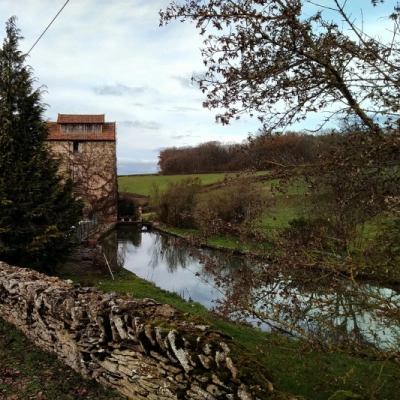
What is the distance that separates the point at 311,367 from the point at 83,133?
3182 cm

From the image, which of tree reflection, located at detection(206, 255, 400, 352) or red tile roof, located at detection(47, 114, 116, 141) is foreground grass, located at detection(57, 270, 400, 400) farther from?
red tile roof, located at detection(47, 114, 116, 141)

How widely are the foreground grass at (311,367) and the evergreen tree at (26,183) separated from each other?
181 cm

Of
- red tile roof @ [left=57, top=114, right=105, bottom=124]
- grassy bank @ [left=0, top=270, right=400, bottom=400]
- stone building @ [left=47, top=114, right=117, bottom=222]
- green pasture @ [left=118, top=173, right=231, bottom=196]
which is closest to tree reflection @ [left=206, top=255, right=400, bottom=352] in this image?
grassy bank @ [left=0, top=270, right=400, bottom=400]

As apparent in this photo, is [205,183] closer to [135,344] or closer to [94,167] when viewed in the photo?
[94,167]

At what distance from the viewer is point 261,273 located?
4.72 m

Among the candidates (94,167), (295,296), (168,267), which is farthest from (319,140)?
(94,167)

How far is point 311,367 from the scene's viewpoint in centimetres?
715

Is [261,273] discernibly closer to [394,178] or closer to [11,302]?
[394,178]

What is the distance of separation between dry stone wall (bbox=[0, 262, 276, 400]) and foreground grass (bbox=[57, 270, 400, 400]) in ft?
2.38

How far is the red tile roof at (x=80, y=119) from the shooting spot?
35.0 meters

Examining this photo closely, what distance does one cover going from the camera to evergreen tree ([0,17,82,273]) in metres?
11.8

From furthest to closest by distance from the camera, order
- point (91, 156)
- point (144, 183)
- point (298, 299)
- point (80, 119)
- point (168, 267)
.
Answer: point (144, 183), point (80, 119), point (91, 156), point (168, 267), point (298, 299)

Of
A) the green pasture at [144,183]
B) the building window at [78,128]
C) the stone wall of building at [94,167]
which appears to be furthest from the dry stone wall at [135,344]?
the green pasture at [144,183]

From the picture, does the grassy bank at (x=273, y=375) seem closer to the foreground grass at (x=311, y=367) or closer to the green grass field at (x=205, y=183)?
the foreground grass at (x=311, y=367)
